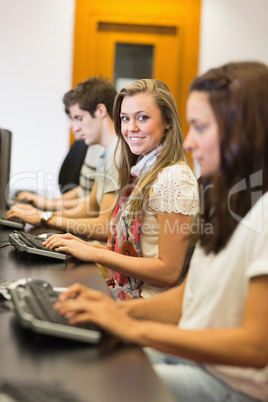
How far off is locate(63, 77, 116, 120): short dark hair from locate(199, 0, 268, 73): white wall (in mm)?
2023

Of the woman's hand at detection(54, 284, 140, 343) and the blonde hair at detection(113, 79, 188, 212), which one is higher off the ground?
the blonde hair at detection(113, 79, 188, 212)

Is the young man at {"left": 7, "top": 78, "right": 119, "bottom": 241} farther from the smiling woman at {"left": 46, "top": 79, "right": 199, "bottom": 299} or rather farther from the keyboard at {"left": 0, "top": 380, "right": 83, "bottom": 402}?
the keyboard at {"left": 0, "top": 380, "right": 83, "bottom": 402}

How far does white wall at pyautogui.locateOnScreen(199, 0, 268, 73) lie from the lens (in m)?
4.64

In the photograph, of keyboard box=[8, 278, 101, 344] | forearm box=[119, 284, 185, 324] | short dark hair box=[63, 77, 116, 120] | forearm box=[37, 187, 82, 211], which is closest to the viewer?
keyboard box=[8, 278, 101, 344]

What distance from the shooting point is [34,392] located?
77 cm

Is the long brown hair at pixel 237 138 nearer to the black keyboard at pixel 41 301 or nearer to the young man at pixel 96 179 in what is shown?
the black keyboard at pixel 41 301

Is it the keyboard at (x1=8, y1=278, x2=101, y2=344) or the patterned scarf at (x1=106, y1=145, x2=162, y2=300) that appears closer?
the keyboard at (x1=8, y1=278, x2=101, y2=344)

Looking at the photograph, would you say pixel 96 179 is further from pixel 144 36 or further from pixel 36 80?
pixel 144 36

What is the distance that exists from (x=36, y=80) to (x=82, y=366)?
4084 millimetres

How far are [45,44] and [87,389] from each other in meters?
4.22

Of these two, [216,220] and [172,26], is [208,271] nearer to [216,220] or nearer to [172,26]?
[216,220]

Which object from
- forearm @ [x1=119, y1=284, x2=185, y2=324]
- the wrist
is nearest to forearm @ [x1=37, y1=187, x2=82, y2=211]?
the wrist

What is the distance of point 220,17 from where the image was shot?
183 inches

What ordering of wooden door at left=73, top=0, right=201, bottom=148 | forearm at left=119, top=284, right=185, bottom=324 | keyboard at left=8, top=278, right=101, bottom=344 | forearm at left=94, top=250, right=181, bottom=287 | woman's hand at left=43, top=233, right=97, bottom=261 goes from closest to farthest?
1. keyboard at left=8, top=278, right=101, bottom=344
2. forearm at left=119, top=284, right=185, bottom=324
3. forearm at left=94, top=250, right=181, bottom=287
4. woman's hand at left=43, top=233, right=97, bottom=261
5. wooden door at left=73, top=0, right=201, bottom=148
